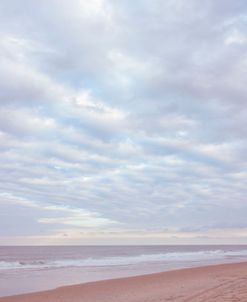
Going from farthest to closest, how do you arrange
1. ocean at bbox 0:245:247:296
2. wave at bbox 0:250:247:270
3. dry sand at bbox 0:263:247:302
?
wave at bbox 0:250:247:270 → ocean at bbox 0:245:247:296 → dry sand at bbox 0:263:247:302

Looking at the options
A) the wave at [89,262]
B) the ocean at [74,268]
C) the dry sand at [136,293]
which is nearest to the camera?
the dry sand at [136,293]

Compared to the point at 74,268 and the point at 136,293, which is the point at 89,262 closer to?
the point at 74,268

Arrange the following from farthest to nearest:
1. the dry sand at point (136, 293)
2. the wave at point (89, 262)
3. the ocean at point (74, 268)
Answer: the wave at point (89, 262) < the ocean at point (74, 268) < the dry sand at point (136, 293)

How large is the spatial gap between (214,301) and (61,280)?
13737 mm

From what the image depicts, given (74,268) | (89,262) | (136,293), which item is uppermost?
(89,262)

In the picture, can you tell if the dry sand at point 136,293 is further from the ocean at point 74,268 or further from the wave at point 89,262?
the wave at point 89,262

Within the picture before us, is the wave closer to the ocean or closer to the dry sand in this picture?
the ocean

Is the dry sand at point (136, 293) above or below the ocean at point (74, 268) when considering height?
below

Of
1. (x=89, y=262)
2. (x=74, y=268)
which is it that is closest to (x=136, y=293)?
(x=74, y=268)

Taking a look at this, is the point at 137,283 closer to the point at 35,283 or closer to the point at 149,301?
the point at 35,283

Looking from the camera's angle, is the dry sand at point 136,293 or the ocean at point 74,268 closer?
the dry sand at point 136,293

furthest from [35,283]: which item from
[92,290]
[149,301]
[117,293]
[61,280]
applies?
[149,301]

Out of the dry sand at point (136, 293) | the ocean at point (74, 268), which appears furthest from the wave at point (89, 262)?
the dry sand at point (136, 293)

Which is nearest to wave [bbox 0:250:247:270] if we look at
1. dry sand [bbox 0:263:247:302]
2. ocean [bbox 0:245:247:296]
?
ocean [bbox 0:245:247:296]
